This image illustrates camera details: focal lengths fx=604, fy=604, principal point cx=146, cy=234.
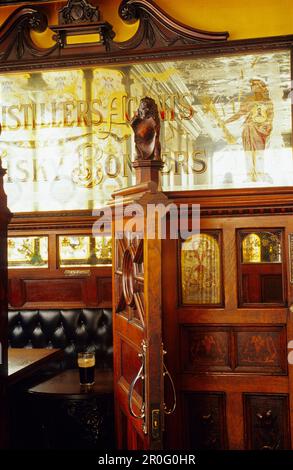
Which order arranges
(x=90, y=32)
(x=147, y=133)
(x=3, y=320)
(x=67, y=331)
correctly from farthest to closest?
(x=90, y=32)
(x=67, y=331)
(x=147, y=133)
(x=3, y=320)

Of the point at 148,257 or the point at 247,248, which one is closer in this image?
the point at 148,257

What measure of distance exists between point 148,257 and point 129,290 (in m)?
0.55

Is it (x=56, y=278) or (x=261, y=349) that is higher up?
(x=56, y=278)

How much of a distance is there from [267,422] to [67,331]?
6.14ft

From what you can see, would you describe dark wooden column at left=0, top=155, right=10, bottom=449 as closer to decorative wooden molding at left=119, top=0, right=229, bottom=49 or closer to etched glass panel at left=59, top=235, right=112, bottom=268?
etched glass panel at left=59, top=235, right=112, bottom=268

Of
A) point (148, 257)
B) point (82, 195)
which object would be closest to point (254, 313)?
point (148, 257)

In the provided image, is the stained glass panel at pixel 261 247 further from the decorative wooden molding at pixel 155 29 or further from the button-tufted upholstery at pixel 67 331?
the decorative wooden molding at pixel 155 29

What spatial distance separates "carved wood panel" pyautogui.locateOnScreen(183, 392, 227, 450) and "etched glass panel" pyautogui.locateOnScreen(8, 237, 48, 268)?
6.51ft

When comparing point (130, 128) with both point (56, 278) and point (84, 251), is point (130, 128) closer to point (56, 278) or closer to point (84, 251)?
point (84, 251)

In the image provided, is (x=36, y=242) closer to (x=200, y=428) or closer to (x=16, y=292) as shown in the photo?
(x=16, y=292)

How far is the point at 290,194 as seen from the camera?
3404mm

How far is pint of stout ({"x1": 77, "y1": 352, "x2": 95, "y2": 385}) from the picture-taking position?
384 centimetres

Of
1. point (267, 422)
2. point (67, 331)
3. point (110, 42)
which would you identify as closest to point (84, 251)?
point (67, 331)

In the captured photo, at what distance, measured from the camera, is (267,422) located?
3438mm
